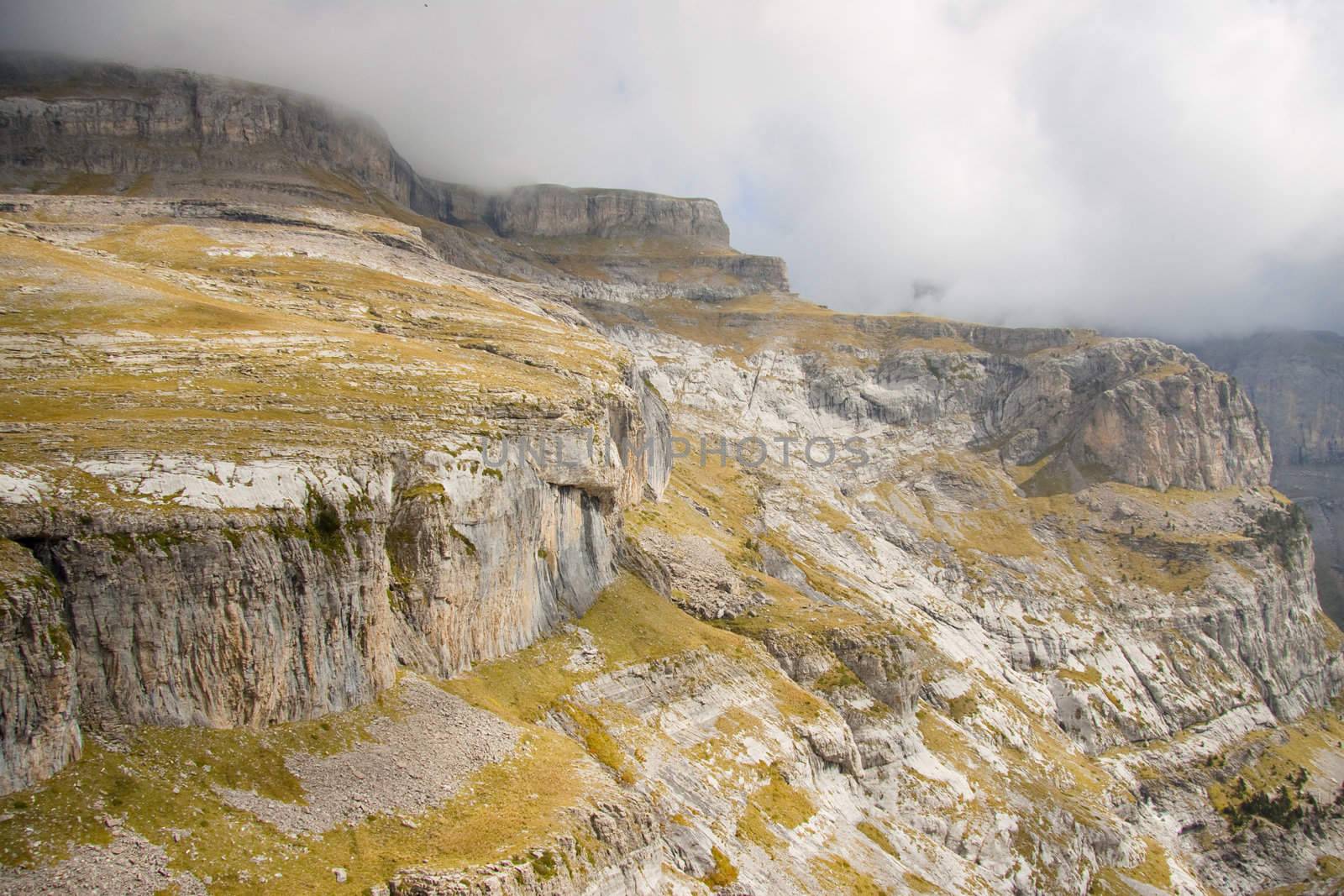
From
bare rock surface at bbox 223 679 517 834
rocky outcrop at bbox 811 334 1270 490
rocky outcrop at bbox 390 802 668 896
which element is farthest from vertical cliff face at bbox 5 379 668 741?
rocky outcrop at bbox 811 334 1270 490

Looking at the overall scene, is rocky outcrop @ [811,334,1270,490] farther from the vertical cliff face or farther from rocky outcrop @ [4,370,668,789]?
rocky outcrop @ [4,370,668,789]

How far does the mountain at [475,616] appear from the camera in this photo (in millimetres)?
31859

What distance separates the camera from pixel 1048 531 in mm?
167625

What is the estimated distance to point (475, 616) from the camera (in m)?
51.1

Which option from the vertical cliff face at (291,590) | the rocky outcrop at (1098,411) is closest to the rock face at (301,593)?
the vertical cliff face at (291,590)

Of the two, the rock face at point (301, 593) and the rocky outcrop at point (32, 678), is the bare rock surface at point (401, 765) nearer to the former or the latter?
the rock face at point (301, 593)

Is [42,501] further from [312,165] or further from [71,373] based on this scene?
[312,165]

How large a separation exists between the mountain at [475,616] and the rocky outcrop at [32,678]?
121mm

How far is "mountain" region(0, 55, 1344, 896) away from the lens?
105ft

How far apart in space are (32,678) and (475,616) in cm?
2521

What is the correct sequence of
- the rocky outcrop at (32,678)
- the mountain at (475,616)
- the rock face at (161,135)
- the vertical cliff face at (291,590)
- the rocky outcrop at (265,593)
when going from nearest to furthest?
the rocky outcrop at (32,678)
the rocky outcrop at (265,593)
the vertical cliff face at (291,590)
the mountain at (475,616)
the rock face at (161,135)

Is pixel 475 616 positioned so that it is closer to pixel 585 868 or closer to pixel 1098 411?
pixel 585 868

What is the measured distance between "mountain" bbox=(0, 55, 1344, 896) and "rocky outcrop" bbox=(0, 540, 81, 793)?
4.8 inches

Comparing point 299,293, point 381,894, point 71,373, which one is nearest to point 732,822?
point 381,894
